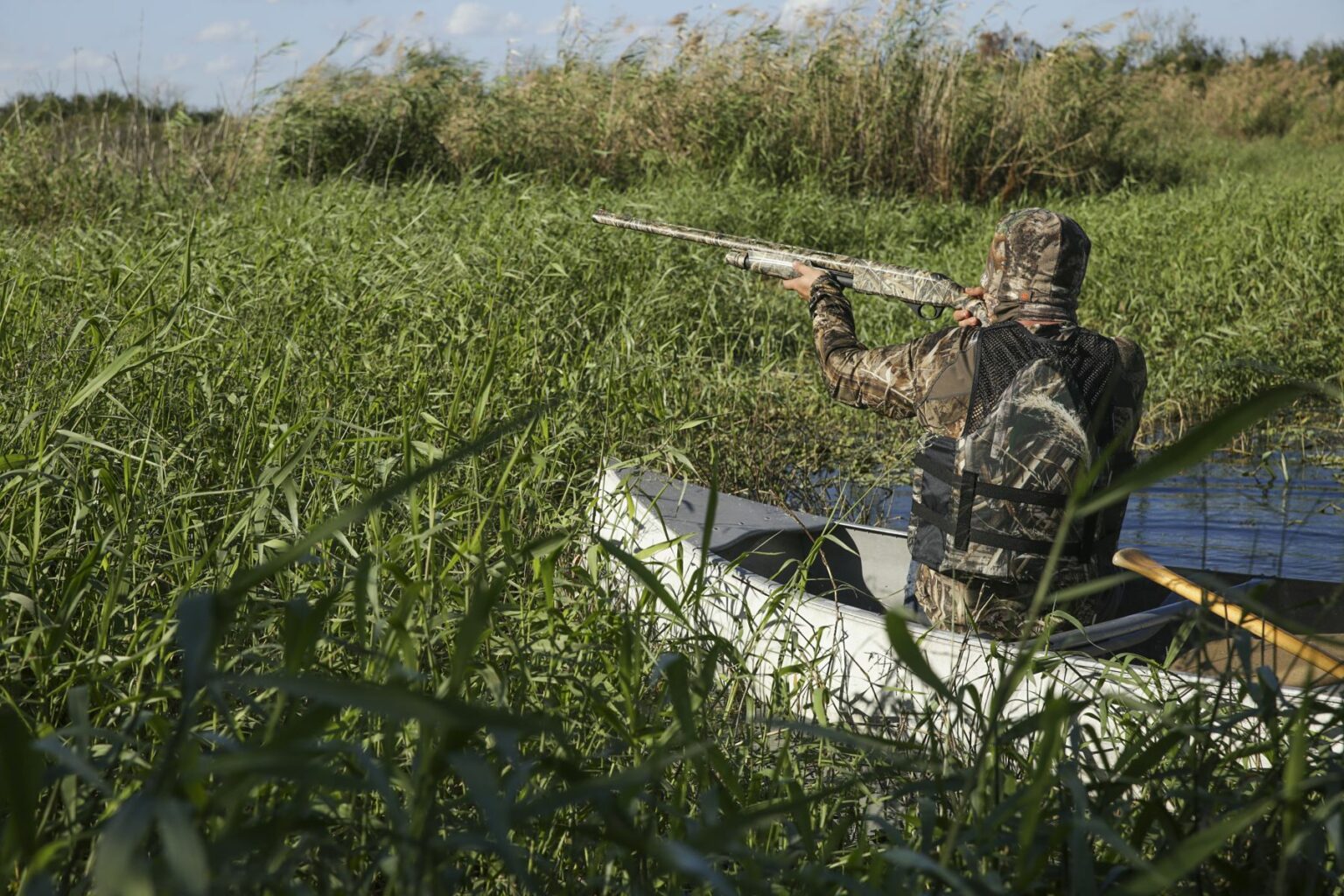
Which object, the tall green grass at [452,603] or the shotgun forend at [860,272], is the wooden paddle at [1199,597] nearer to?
the tall green grass at [452,603]

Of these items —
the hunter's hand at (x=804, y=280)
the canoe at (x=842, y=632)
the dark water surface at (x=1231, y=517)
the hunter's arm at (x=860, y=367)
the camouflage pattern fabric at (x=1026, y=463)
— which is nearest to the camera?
the canoe at (x=842, y=632)

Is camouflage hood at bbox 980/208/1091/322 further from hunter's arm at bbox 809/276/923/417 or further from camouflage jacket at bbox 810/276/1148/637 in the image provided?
hunter's arm at bbox 809/276/923/417

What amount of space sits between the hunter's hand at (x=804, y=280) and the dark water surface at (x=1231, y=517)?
941 mm

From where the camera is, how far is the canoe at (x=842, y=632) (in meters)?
2.52

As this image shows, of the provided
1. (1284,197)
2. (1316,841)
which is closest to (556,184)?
(1284,197)

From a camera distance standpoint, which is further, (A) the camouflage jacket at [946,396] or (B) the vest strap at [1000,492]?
(A) the camouflage jacket at [946,396]

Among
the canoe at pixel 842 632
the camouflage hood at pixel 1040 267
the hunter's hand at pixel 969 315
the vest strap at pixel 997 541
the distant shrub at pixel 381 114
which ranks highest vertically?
the distant shrub at pixel 381 114

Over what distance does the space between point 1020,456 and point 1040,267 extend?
597 millimetres

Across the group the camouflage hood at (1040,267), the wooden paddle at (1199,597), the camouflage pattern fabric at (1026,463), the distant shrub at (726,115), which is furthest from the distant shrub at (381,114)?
the wooden paddle at (1199,597)

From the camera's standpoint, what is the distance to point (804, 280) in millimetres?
4559

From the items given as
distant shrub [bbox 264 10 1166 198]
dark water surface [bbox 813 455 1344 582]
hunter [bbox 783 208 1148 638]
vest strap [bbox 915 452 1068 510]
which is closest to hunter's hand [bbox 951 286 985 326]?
hunter [bbox 783 208 1148 638]

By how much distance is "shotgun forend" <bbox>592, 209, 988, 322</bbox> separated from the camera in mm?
4289

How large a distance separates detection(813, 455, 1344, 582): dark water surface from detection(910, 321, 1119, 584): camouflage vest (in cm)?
171

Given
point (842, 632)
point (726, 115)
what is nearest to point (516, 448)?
point (842, 632)
